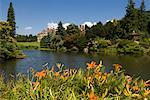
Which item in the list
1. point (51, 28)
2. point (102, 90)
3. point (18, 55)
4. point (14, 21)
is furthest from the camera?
point (51, 28)

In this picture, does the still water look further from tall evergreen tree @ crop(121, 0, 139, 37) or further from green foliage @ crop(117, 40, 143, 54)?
tall evergreen tree @ crop(121, 0, 139, 37)

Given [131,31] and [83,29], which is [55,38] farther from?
[131,31]

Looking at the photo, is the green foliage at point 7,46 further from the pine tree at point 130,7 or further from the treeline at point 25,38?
the treeline at point 25,38

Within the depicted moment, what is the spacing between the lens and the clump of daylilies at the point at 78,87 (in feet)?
13.5

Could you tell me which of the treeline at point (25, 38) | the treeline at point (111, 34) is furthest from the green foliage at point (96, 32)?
the treeline at point (25, 38)

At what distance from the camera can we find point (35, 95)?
4.14 metres

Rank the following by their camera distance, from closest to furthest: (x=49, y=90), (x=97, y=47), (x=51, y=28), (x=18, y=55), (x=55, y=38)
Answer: (x=49, y=90), (x=18, y=55), (x=97, y=47), (x=55, y=38), (x=51, y=28)

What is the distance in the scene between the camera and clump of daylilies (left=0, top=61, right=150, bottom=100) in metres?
4.10

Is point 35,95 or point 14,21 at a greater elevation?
point 14,21

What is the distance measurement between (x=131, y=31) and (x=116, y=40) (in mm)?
4666

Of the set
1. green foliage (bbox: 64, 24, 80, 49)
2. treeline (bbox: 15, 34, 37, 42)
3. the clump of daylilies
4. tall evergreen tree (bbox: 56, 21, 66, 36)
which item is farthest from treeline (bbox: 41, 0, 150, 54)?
the clump of daylilies

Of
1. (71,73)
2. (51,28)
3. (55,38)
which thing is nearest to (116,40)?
(55,38)

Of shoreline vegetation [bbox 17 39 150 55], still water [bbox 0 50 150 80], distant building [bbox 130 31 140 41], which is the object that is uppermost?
distant building [bbox 130 31 140 41]

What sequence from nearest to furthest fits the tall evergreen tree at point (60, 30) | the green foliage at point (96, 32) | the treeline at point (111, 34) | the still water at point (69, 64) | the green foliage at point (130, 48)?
the still water at point (69, 64) < the green foliage at point (130, 48) < the treeline at point (111, 34) < the green foliage at point (96, 32) < the tall evergreen tree at point (60, 30)
